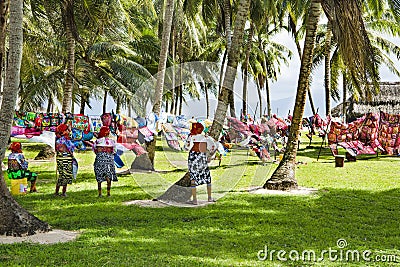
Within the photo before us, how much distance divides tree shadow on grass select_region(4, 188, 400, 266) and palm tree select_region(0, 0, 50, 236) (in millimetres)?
580

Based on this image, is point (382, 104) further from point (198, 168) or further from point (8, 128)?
point (8, 128)

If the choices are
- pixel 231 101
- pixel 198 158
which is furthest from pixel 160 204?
pixel 231 101

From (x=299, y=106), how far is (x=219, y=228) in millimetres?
4759

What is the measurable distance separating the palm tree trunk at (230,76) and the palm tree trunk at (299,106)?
64.0 inches

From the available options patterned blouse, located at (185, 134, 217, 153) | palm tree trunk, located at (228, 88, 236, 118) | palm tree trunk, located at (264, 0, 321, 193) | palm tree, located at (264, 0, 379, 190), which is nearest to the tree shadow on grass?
palm tree trunk, located at (264, 0, 321, 193)

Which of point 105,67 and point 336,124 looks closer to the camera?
point 336,124

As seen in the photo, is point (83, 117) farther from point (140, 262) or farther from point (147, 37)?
point (140, 262)

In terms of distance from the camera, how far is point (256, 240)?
6762 millimetres

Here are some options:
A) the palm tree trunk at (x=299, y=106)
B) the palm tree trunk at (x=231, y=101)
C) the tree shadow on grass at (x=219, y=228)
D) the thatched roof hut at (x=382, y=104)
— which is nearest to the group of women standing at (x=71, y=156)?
the tree shadow on grass at (x=219, y=228)

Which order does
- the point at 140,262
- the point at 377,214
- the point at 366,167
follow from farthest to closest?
the point at 366,167 → the point at 377,214 → the point at 140,262

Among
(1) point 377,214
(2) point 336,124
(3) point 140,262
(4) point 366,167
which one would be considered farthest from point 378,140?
(3) point 140,262

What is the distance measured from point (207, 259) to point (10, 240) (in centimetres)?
260

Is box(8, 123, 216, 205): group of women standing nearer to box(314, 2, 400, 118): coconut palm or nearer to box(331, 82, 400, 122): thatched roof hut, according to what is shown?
box(314, 2, 400, 118): coconut palm

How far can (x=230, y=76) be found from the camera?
10.3 m
